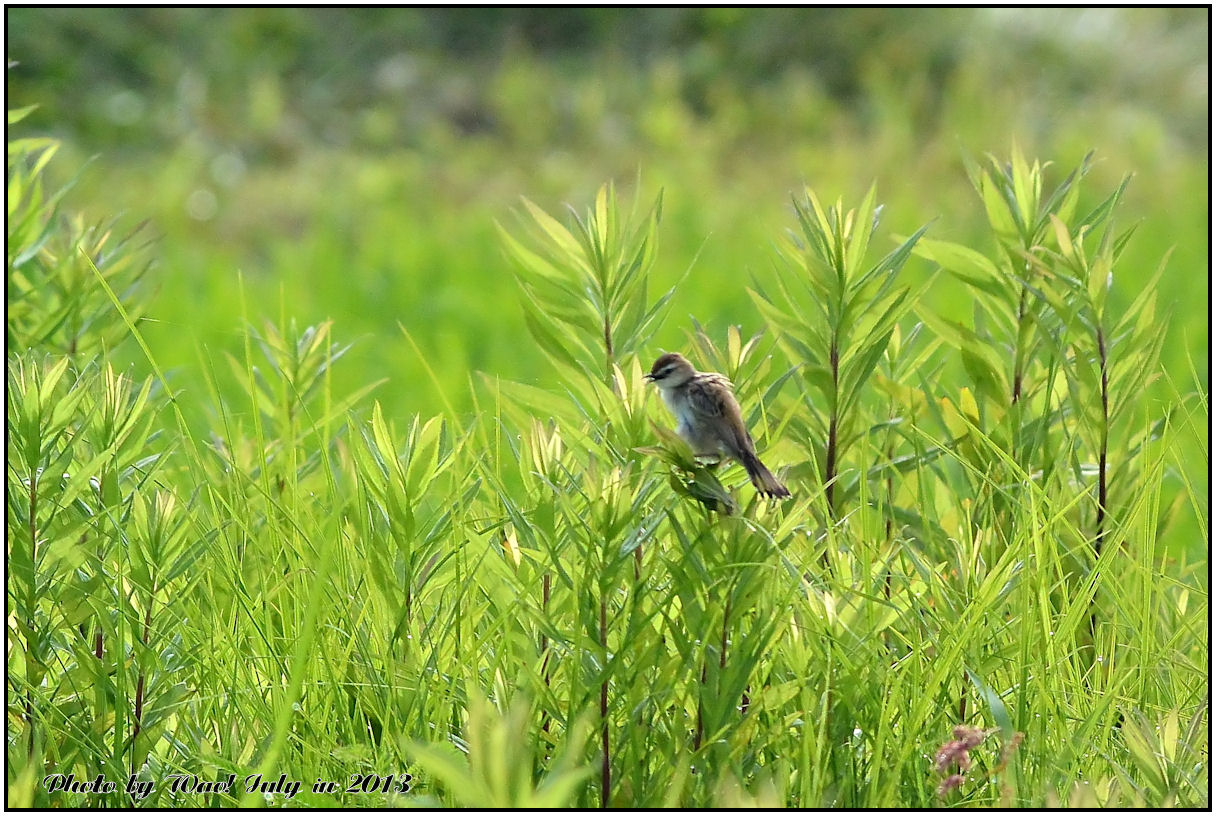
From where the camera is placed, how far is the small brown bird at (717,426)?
160 cm

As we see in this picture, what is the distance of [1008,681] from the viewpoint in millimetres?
1760

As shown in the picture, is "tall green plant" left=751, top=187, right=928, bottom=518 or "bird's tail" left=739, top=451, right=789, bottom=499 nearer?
"bird's tail" left=739, top=451, right=789, bottom=499

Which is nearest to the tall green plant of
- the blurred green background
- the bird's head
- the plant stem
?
the bird's head

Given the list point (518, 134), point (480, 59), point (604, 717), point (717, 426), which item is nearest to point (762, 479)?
point (717, 426)

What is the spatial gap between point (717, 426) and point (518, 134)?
7.52m

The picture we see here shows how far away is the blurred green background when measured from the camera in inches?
227

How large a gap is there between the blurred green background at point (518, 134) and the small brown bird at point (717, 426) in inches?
121

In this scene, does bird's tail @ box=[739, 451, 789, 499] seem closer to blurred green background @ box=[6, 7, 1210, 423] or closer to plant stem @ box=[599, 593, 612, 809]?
plant stem @ box=[599, 593, 612, 809]

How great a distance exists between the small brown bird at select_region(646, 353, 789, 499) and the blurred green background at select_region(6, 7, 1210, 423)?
3.06 metres

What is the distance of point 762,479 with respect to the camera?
1.59 meters

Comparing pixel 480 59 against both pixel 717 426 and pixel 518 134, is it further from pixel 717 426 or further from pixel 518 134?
pixel 717 426

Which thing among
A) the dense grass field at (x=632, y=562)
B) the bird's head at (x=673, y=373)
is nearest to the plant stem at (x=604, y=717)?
the dense grass field at (x=632, y=562)

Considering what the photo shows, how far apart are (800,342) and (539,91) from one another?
25.3ft

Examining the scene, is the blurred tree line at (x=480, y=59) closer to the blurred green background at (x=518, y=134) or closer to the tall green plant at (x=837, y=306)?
the blurred green background at (x=518, y=134)
